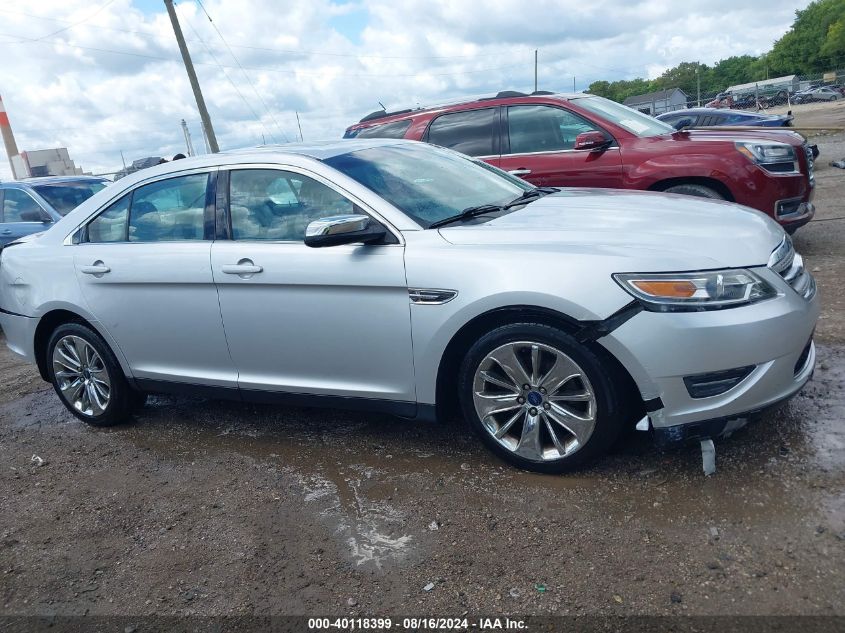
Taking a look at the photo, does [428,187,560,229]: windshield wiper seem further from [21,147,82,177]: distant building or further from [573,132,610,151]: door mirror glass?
[21,147,82,177]: distant building

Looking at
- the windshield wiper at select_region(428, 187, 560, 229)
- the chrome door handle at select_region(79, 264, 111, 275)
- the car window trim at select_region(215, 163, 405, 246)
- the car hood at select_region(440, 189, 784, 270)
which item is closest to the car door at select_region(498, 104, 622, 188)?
the windshield wiper at select_region(428, 187, 560, 229)

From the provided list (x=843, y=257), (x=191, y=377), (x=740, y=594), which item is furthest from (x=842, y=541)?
(x=843, y=257)

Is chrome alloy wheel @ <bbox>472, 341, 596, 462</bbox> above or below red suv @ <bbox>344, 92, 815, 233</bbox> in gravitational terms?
below

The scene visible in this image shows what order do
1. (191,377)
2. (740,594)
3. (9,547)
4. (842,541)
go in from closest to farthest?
1. (740,594)
2. (842,541)
3. (9,547)
4. (191,377)

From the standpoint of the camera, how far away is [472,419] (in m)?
3.39

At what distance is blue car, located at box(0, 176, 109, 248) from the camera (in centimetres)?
901

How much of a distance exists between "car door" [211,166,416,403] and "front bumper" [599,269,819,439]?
3.58ft

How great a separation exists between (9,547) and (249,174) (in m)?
2.26

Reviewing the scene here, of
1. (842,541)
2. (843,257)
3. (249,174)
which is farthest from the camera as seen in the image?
(843,257)

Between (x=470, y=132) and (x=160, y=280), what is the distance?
4224mm

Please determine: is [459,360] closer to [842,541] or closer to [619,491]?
[619,491]

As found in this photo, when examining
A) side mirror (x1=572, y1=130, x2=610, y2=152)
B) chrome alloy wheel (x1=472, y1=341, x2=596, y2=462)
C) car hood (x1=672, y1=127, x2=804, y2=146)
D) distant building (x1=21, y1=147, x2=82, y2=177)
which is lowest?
distant building (x1=21, y1=147, x2=82, y2=177)

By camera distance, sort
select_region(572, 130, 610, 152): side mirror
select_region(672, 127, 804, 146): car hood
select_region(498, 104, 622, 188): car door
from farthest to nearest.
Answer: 1. select_region(498, 104, 622, 188): car door
2. select_region(572, 130, 610, 152): side mirror
3. select_region(672, 127, 804, 146): car hood

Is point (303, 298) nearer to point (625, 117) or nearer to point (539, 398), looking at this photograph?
point (539, 398)
